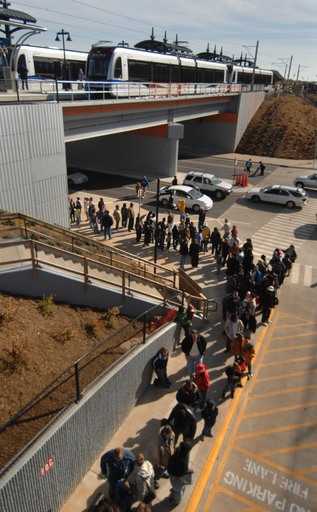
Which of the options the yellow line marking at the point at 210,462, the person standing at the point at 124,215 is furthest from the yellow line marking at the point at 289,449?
the person standing at the point at 124,215

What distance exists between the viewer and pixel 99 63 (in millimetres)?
23422

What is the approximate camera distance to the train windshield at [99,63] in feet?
75.9

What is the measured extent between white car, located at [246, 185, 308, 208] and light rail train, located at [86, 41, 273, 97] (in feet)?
34.7

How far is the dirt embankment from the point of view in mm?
41875

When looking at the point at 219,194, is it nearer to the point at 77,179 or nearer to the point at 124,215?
the point at 124,215

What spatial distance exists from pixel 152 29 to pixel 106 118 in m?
21.5

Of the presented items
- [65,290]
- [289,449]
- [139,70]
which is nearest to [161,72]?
[139,70]

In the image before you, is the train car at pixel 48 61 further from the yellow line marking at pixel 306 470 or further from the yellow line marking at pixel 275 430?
the yellow line marking at pixel 306 470

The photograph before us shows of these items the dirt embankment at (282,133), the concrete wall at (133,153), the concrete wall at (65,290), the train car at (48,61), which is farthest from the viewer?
the dirt embankment at (282,133)

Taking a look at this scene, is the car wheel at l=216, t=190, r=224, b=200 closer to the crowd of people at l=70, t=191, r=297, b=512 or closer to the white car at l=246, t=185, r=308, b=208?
the white car at l=246, t=185, r=308, b=208

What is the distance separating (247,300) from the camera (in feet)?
33.2

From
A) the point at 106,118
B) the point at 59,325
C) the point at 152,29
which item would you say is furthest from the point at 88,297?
the point at 152,29

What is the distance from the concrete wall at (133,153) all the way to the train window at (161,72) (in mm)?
3635

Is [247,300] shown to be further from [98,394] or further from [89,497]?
[89,497]
